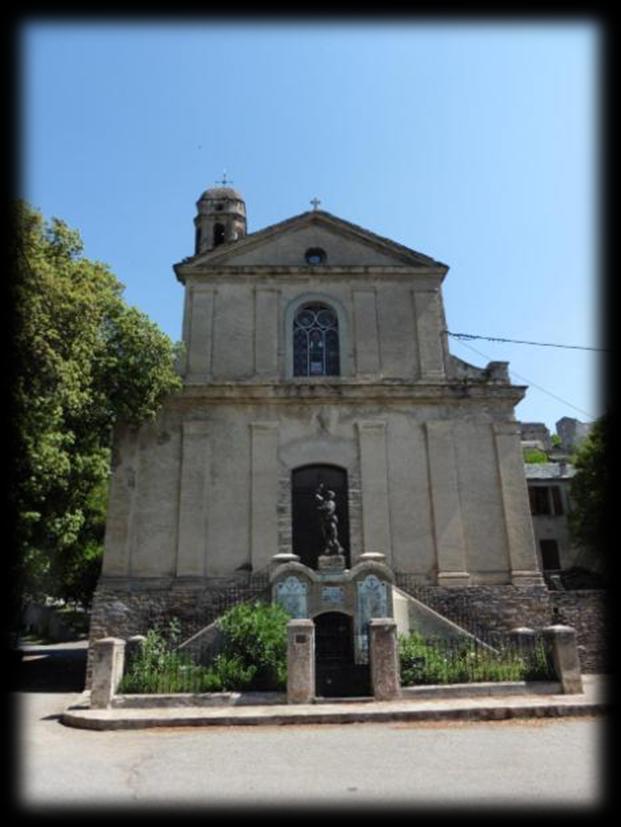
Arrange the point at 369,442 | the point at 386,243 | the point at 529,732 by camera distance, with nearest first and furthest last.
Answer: the point at 529,732 < the point at 369,442 < the point at 386,243

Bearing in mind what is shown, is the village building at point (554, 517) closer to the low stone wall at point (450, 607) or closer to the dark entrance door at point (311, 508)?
the low stone wall at point (450, 607)

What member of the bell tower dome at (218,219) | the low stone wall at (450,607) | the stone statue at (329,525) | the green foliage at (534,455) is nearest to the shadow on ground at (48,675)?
the low stone wall at (450,607)

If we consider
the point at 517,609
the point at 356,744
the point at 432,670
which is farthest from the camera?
the point at 517,609

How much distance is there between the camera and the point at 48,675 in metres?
19.0

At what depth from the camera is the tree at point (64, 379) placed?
42.1 ft

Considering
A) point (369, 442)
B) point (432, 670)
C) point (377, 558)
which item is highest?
point (369, 442)

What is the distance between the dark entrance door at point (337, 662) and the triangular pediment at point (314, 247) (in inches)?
437

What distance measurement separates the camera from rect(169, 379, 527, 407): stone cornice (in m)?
18.5

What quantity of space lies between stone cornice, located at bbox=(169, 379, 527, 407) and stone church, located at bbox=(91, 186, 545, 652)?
0.04 metres

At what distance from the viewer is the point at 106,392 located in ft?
55.6

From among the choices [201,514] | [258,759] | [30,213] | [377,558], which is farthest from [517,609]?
[30,213]

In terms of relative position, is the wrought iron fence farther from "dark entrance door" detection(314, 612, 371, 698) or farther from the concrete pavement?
the concrete pavement

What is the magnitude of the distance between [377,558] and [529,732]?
609 centimetres

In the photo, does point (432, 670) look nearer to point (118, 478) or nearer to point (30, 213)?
point (118, 478)
